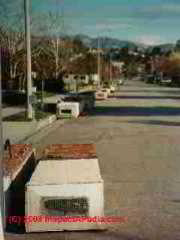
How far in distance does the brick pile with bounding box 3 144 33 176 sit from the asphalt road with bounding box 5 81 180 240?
1457 mm

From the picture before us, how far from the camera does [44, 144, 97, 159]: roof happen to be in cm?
914

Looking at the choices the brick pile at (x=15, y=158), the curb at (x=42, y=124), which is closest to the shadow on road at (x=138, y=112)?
the curb at (x=42, y=124)

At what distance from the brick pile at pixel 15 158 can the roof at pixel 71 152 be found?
42 centimetres

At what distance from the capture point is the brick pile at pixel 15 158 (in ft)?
27.4


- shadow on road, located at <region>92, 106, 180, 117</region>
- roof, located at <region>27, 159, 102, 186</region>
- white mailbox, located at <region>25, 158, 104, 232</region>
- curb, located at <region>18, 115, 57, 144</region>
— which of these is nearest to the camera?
white mailbox, located at <region>25, 158, 104, 232</region>

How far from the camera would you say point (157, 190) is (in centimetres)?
960

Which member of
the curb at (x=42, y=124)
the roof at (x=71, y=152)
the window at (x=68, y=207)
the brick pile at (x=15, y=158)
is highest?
the roof at (x=71, y=152)

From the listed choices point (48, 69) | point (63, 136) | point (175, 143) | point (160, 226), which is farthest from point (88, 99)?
point (160, 226)

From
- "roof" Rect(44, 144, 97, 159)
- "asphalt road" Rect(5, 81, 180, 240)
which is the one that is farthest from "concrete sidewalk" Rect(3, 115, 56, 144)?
"roof" Rect(44, 144, 97, 159)

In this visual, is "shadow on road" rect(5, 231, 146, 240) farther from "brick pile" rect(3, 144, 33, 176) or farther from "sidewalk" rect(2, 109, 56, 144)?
"sidewalk" rect(2, 109, 56, 144)

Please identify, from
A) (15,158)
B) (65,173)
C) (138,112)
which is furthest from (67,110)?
(65,173)

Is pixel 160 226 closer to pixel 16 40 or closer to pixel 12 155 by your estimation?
pixel 12 155

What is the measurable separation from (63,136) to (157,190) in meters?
10.1

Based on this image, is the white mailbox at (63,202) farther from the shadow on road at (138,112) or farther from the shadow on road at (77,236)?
the shadow on road at (138,112)
